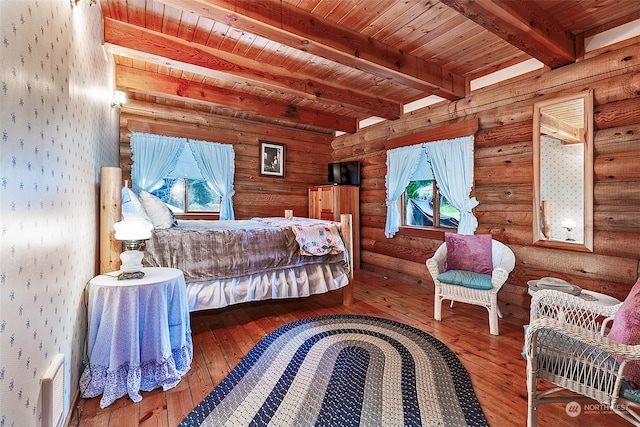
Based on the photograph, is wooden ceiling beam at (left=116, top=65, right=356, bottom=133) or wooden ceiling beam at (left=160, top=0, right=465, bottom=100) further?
wooden ceiling beam at (left=116, top=65, right=356, bottom=133)

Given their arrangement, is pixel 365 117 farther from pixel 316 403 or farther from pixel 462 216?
pixel 316 403

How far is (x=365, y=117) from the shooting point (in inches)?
208


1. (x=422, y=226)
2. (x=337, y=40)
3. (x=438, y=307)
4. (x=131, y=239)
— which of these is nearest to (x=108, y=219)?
(x=131, y=239)

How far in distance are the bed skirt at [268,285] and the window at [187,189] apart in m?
2.45

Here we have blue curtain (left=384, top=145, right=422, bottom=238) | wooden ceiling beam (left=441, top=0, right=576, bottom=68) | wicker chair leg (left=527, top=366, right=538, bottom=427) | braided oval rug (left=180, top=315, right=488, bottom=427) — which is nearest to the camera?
wicker chair leg (left=527, top=366, right=538, bottom=427)

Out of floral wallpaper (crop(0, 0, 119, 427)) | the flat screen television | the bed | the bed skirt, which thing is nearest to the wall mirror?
the bed

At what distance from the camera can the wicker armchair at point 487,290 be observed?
2691 mm

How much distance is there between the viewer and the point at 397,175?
4.48m

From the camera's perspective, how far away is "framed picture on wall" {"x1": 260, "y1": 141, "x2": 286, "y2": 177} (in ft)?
17.7

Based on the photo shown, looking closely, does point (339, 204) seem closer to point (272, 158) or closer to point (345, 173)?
point (345, 173)

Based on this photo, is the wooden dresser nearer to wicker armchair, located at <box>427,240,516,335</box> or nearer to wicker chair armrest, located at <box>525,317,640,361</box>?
wicker armchair, located at <box>427,240,516,335</box>

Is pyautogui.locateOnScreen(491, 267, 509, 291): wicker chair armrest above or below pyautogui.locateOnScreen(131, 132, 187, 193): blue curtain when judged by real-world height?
below

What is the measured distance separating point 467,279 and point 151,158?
447cm
